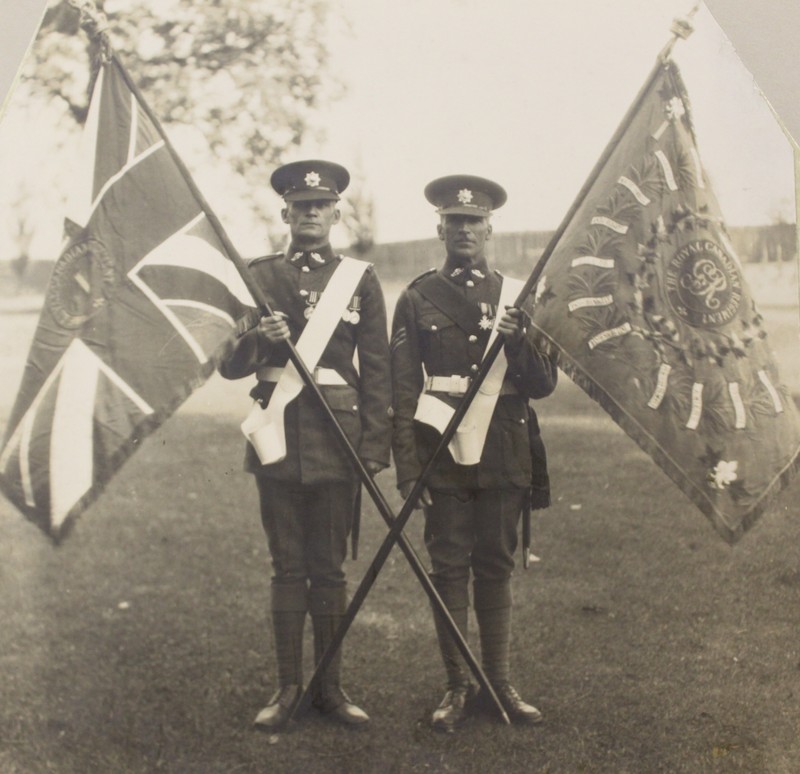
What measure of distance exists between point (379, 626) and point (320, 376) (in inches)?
36.6

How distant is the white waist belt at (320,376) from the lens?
10.8 feet

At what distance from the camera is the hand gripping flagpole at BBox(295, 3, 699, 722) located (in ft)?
10.8

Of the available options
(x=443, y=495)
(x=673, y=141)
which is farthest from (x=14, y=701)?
(x=673, y=141)

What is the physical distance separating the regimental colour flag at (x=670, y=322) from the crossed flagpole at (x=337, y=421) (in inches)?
1.3

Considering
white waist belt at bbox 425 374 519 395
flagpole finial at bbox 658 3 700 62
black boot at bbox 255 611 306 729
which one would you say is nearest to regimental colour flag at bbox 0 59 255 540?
white waist belt at bbox 425 374 519 395

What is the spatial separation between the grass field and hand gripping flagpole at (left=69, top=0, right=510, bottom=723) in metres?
0.07

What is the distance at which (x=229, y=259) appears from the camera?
3.33 m

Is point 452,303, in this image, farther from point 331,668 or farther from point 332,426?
point 331,668

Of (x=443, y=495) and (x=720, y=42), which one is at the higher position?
(x=720, y=42)

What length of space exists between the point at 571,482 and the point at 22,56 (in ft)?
8.47

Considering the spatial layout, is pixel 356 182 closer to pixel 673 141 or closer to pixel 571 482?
pixel 673 141

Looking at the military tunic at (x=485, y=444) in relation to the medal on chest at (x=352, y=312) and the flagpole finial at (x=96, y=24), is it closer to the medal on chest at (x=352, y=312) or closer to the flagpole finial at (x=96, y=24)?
the medal on chest at (x=352, y=312)

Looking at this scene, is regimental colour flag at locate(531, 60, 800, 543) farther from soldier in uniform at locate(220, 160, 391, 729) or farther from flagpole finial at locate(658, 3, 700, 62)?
soldier in uniform at locate(220, 160, 391, 729)

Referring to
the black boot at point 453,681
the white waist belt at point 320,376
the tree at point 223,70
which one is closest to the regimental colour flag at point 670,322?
the white waist belt at point 320,376
